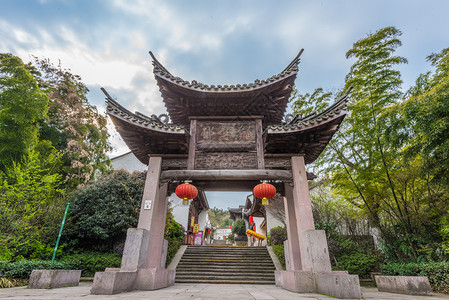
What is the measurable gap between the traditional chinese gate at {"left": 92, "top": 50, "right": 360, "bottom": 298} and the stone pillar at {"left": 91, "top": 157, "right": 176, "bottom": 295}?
0.03 metres

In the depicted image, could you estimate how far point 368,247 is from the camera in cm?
879

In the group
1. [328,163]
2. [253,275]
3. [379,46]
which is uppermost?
[379,46]

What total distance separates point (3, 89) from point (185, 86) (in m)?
8.15

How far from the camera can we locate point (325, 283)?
3.92 meters

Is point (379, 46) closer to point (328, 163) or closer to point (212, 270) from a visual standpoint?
point (328, 163)

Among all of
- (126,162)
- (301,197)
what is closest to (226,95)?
(301,197)

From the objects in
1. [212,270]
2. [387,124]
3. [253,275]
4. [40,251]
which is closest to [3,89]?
[40,251]

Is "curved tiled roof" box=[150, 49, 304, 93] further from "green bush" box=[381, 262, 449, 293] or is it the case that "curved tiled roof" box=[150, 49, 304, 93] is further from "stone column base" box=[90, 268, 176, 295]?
"green bush" box=[381, 262, 449, 293]

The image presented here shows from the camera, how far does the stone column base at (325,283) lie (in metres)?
3.42

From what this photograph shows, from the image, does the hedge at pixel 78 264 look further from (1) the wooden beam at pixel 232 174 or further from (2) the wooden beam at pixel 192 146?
(2) the wooden beam at pixel 192 146

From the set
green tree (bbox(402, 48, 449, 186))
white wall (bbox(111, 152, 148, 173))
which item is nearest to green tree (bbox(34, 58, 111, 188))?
white wall (bbox(111, 152, 148, 173))

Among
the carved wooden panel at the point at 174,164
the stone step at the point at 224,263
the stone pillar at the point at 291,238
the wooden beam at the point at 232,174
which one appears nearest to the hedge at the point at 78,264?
the stone step at the point at 224,263

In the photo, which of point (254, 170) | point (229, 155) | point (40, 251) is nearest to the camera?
point (254, 170)

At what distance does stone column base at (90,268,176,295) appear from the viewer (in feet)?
11.3
